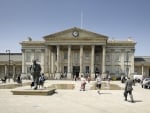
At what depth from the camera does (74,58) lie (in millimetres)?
81688

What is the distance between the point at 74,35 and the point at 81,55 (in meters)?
5.50

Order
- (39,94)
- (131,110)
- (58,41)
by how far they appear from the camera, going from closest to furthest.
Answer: (131,110)
(39,94)
(58,41)

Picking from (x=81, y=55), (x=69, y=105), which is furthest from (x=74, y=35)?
(x=69, y=105)

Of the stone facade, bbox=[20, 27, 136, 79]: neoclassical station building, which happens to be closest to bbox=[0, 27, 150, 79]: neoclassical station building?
bbox=[20, 27, 136, 79]: neoclassical station building

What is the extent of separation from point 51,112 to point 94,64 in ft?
218

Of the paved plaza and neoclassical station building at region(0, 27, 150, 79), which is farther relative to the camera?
neoclassical station building at region(0, 27, 150, 79)

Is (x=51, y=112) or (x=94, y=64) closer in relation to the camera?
(x=51, y=112)

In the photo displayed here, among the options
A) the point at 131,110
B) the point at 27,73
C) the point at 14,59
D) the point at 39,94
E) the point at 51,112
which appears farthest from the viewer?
the point at 14,59

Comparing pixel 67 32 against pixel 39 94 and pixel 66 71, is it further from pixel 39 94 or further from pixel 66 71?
pixel 39 94

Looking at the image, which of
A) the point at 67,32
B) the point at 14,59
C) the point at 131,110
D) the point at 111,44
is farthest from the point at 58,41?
the point at 131,110

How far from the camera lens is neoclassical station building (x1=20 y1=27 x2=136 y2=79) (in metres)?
76.9

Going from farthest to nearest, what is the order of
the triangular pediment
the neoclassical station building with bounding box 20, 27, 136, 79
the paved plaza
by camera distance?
the neoclassical station building with bounding box 20, 27, 136, 79, the triangular pediment, the paved plaza

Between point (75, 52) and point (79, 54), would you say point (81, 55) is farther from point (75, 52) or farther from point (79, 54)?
point (75, 52)

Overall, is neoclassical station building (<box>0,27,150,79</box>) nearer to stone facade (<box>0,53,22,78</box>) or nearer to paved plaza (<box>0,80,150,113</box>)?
stone facade (<box>0,53,22,78</box>)
